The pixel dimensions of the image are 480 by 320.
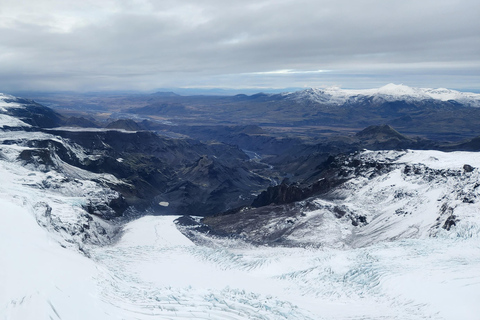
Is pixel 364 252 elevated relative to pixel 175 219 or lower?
elevated

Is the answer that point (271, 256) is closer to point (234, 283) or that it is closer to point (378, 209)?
point (234, 283)

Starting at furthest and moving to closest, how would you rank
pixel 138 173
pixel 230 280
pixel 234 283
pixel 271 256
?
pixel 138 173 → pixel 271 256 → pixel 230 280 → pixel 234 283

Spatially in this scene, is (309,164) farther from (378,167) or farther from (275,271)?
(275,271)

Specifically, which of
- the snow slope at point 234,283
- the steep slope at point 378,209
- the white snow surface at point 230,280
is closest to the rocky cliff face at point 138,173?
the steep slope at point 378,209

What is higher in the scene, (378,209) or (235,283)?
(235,283)

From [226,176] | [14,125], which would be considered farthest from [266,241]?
[14,125]

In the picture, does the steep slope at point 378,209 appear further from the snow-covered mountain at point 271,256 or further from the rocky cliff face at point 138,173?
the rocky cliff face at point 138,173

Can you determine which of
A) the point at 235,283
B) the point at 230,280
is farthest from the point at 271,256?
the point at 235,283
